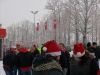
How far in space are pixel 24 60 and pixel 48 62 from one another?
8252mm

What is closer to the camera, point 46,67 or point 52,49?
point 46,67

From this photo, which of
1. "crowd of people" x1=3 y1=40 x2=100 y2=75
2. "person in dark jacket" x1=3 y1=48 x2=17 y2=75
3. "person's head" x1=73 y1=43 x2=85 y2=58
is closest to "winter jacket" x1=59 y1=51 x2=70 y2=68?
"person in dark jacket" x1=3 y1=48 x2=17 y2=75

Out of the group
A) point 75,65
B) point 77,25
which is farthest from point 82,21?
point 75,65

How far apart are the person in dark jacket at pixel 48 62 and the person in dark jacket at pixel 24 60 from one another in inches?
311

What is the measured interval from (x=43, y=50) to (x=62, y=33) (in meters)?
65.3

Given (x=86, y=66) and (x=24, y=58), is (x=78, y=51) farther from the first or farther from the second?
(x=24, y=58)

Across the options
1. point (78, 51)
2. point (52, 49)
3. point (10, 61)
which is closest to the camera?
point (52, 49)

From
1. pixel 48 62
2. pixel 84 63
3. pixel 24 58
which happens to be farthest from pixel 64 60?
pixel 48 62

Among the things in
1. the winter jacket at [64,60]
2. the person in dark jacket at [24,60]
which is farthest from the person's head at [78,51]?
the person in dark jacket at [24,60]

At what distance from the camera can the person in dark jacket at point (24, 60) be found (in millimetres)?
13283

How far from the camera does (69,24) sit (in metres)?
59.1

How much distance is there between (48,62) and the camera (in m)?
5.13

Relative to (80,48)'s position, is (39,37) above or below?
below

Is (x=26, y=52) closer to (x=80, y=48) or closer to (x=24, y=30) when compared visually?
(x=80, y=48)
